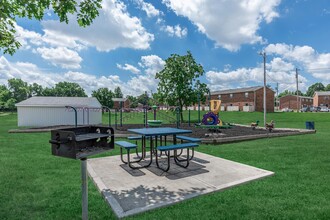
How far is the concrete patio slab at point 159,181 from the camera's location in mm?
3830

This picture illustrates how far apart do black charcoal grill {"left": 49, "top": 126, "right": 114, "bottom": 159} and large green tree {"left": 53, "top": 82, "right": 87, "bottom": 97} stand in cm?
8976

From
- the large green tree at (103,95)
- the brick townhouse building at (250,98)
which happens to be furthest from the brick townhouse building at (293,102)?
the large green tree at (103,95)

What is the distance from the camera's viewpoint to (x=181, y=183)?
188 inches

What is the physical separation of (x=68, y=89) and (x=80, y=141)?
92977 mm

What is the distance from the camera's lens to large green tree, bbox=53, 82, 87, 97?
83675 millimetres

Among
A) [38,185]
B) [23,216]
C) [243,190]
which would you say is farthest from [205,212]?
[38,185]

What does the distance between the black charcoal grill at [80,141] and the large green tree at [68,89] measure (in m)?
89.8

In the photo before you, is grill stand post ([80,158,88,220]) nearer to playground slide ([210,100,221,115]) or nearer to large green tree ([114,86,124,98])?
playground slide ([210,100,221,115])

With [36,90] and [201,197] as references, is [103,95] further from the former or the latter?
[201,197]

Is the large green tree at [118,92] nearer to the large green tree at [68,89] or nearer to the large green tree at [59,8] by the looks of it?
the large green tree at [68,89]

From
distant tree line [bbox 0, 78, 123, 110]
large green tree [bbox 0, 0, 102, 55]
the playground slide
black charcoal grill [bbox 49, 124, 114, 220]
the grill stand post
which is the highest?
distant tree line [bbox 0, 78, 123, 110]

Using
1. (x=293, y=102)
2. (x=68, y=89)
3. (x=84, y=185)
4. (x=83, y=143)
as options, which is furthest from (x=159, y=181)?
(x=68, y=89)

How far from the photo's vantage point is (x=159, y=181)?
4914mm

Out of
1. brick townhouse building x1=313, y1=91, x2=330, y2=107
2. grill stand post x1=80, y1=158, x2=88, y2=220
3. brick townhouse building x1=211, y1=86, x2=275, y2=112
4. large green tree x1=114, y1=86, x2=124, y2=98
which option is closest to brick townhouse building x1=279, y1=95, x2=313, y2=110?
brick townhouse building x1=313, y1=91, x2=330, y2=107
